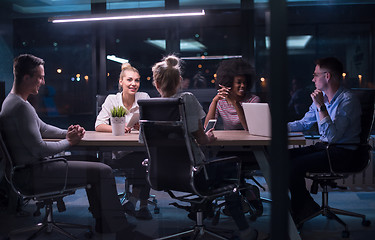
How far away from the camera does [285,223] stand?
0.90 m

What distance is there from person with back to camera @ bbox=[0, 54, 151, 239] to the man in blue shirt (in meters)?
1.42

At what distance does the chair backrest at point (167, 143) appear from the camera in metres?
2.47

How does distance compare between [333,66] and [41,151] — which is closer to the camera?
[41,151]

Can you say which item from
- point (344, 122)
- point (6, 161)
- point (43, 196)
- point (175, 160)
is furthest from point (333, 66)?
point (6, 161)

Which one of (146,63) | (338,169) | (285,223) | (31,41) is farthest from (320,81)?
(31,41)

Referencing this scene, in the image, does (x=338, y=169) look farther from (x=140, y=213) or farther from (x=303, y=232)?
(x=140, y=213)

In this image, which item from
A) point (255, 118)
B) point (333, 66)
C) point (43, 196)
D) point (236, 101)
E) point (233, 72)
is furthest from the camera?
point (233, 72)

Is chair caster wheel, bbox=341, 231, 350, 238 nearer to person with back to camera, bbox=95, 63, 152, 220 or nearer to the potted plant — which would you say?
person with back to camera, bbox=95, 63, 152, 220

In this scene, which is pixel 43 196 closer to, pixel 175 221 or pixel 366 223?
pixel 175 221

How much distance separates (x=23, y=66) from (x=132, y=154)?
1.34 m

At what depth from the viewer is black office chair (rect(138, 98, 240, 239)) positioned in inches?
97.7

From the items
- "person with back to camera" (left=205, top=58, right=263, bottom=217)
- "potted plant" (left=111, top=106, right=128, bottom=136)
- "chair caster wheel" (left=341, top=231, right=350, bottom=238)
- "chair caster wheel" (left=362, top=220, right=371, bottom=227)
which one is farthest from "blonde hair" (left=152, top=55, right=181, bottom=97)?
"chair caster wheel" (left=362, top=220, right=371, bottom=227)

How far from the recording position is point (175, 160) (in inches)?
102

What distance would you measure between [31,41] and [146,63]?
211 centimetres
